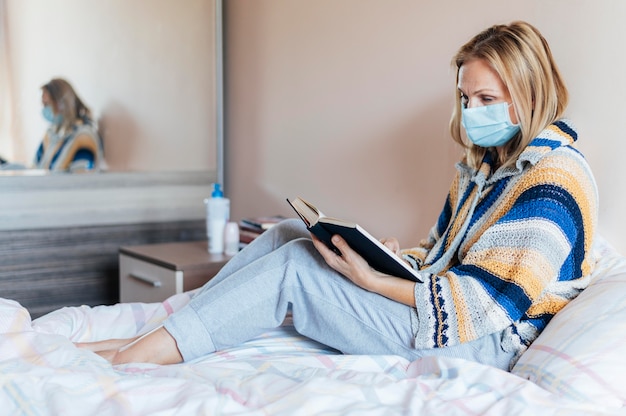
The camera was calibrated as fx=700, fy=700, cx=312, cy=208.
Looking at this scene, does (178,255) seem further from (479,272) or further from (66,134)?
(479,272)

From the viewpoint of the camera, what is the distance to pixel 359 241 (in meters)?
1.34

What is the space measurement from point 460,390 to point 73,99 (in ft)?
5.99

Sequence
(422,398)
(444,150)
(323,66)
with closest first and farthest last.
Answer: (422,398) < (444,150) < (323,66)

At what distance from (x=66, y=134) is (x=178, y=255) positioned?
0.62m

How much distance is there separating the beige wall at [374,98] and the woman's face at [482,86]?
0.25 meters

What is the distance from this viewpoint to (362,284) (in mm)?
1410

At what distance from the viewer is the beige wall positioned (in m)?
1.59

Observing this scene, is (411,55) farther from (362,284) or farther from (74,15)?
(74,15)

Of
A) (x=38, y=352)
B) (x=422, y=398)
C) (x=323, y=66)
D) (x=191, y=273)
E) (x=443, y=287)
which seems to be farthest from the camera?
(x=323, y=66)

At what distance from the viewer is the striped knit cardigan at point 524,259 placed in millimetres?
1313

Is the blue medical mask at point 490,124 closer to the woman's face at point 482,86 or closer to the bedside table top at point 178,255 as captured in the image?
the woman's face at point 482,86

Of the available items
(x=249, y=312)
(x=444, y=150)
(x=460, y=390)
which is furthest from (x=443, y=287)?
(x=444, y=150)

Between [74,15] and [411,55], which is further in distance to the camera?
[74,15]

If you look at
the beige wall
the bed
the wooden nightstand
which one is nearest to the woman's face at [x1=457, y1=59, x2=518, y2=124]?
the beige wall
